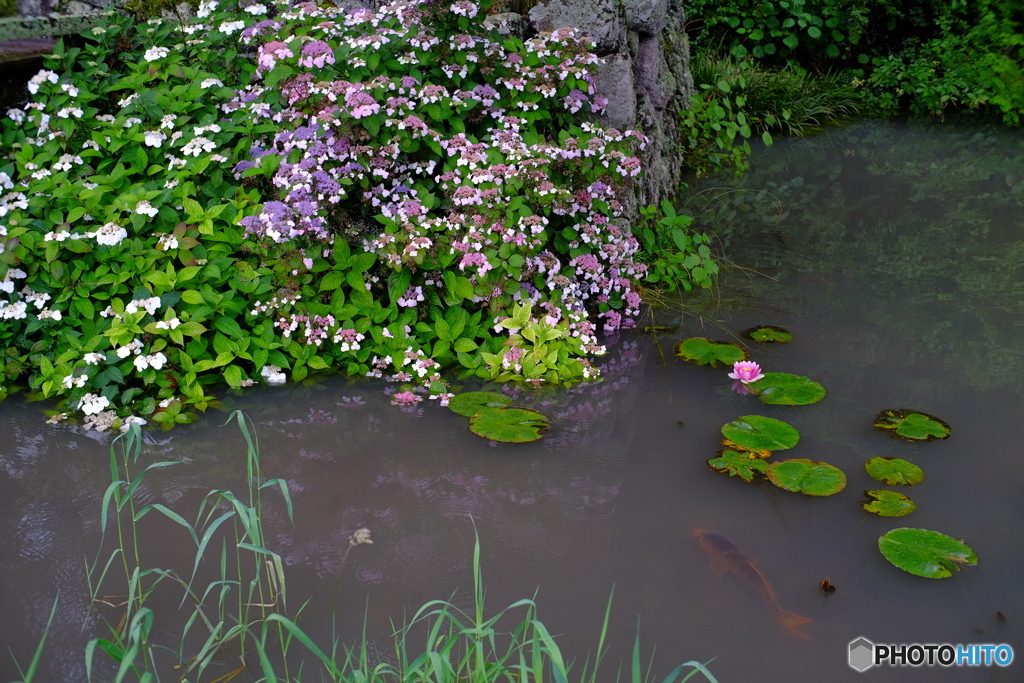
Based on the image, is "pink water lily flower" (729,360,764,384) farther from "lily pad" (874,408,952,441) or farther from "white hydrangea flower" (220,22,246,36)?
"white hydrangea flower" (220,22,246,36)

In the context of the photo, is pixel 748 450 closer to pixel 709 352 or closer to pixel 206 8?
pixel 709 352

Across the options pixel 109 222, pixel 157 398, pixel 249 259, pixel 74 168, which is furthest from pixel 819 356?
pixel 74 168

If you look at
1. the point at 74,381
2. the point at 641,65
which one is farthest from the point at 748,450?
the point at 641,65

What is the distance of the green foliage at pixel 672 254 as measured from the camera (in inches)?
169

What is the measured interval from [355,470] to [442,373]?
2.62 ft

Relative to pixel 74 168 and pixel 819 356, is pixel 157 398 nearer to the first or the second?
pixel 74 168

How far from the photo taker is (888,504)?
2.63m

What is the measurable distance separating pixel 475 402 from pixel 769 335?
149 cm

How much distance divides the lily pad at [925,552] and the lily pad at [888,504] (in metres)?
0.11

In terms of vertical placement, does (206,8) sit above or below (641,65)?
above

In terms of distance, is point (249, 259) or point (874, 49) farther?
point (874, 49)

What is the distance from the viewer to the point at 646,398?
3385mm

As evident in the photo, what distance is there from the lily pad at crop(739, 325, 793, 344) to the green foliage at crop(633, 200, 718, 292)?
0.47 m

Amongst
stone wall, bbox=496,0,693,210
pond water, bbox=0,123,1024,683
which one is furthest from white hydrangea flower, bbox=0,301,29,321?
stone wall, bbox=496,0,693,210
